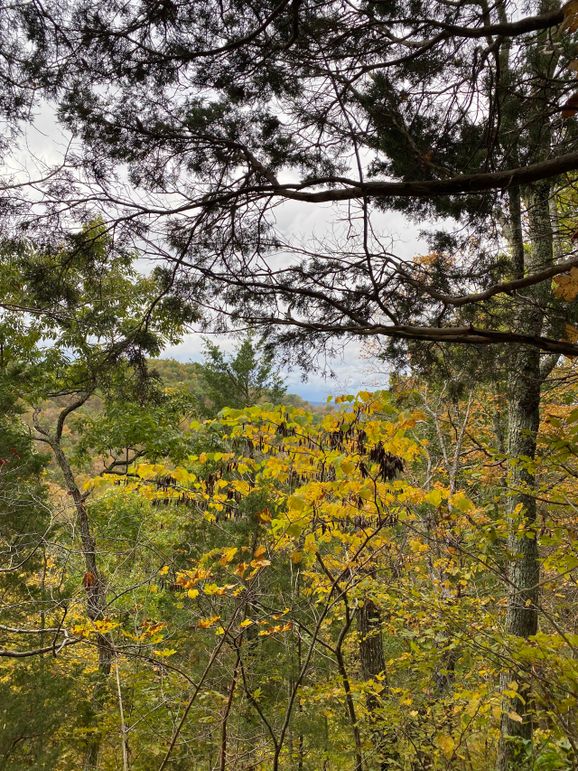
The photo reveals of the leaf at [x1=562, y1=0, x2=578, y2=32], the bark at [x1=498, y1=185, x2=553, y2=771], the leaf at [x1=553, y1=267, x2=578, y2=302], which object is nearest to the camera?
the leaf at [x1=562, y1=0, x2=578, y2=32]

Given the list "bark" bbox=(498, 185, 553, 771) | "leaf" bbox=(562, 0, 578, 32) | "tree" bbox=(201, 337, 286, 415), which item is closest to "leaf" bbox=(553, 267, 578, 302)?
"leaf" bbox=(562, 0, 578, 32)

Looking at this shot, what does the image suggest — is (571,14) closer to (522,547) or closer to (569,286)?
(569,286)

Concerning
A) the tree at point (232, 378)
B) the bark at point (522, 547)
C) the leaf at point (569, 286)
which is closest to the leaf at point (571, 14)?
the leaf at point (569, 286)

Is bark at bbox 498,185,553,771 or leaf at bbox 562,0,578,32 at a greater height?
leaf at bbox 562,0,578,32

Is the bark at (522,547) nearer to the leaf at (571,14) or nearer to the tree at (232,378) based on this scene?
the leaf at (571,14)

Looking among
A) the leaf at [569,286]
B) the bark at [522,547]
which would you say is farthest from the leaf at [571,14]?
the bark at [522,547]

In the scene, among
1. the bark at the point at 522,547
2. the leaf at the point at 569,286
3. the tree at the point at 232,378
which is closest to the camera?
the leaf at the point at 569,286

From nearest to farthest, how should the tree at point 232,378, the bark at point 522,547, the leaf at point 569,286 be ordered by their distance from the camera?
the leaf at point 569,286, the bark at point 522,547, the tree at point 232,378

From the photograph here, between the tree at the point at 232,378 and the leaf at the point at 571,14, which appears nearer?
the leaf at the point at 571,14

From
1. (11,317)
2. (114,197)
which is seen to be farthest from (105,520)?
(114,197)

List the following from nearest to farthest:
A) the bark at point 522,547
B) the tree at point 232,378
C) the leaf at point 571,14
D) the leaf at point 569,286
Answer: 1. the leaf at point 571,14
2. the leaf at point 569,286
3. the bark at point 522,547
4. the tree at point 232,378

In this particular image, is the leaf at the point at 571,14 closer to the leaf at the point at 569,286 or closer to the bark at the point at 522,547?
the leaf at the point at 569,286

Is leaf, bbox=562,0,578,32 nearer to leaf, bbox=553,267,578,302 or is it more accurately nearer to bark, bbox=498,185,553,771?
leaf, bbox=553,267,578,302

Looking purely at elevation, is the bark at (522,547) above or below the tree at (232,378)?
below
